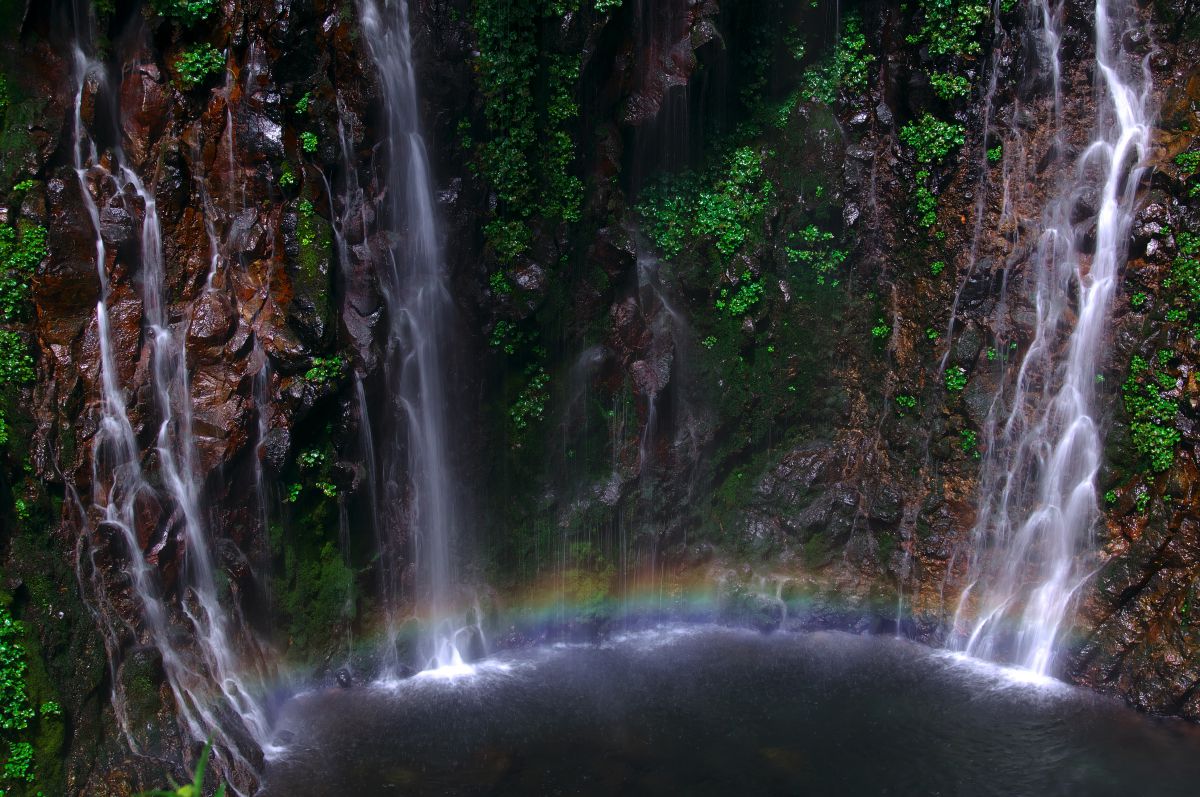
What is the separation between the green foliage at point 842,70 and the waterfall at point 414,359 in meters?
6.47

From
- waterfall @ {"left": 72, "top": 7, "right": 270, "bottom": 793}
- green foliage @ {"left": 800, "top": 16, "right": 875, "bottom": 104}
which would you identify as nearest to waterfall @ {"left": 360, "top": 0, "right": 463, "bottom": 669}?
waterfall @ {"left": 72, "top": 7, "right": 270, "bottom": 793}

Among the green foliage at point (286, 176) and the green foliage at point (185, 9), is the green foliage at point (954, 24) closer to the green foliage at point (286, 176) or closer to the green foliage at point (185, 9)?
the green foliage at point (286, 176)

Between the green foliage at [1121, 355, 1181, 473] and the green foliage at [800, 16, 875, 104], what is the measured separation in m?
6.08

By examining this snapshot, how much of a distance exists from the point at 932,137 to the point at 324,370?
9.90 meters

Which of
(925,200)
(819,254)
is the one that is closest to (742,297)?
(819,254)

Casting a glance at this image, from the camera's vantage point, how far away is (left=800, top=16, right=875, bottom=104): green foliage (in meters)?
16.3

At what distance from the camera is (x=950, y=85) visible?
15.5 meters

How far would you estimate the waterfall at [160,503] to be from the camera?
40.8 feet

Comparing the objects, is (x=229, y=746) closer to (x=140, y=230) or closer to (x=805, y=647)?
(x=140, y=230)

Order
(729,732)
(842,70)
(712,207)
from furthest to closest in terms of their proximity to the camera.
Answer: (712,207)
(842,70)
(729,732)

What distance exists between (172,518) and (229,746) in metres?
2.96

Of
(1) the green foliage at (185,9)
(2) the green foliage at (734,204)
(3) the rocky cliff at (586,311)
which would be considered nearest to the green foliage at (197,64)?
(3) the rocky cliff at (586,311)

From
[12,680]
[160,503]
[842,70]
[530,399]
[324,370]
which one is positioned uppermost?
[842,70]

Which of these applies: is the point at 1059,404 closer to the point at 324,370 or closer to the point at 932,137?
the point at 932,137
